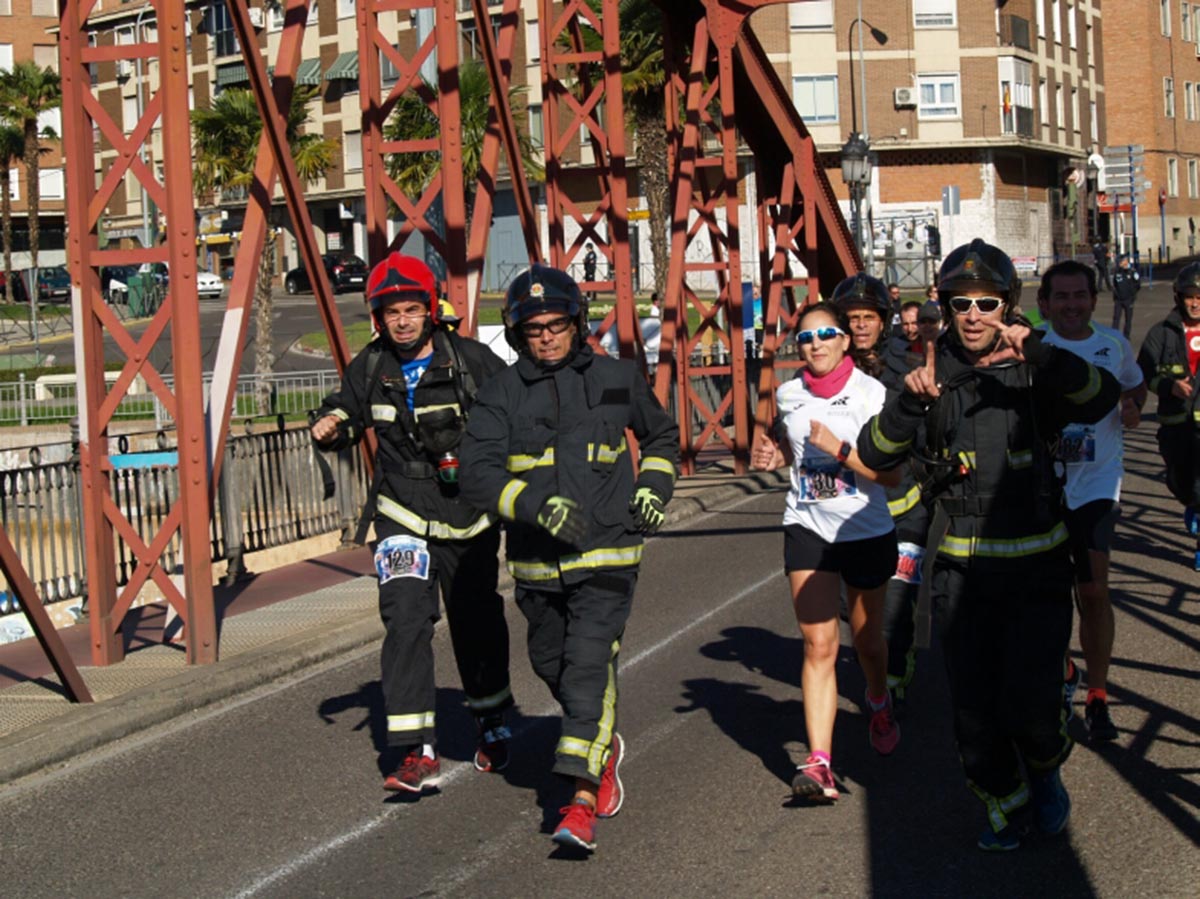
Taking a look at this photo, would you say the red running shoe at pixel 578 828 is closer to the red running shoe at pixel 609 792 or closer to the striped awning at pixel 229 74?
the red running shoe at pixel 609 792

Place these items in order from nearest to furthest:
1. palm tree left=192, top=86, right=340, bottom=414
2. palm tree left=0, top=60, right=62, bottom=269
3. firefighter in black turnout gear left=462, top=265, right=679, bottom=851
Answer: firefighter in black turnout gear left=462, top=265, right=679, bottom=851 < palm tree left=192, top=86, right=340, bottom=414 < palm tree left=0, top=60, right=62, bottom=269

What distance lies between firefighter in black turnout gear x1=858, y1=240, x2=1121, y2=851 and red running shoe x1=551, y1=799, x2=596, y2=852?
1300 mm

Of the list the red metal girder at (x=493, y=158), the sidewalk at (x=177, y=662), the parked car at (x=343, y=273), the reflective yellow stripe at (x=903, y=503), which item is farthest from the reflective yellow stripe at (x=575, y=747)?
the parked car at (x=343, y=273)

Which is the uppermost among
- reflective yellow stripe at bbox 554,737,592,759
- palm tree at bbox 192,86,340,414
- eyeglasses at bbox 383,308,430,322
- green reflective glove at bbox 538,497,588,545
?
palm tree at bbox 192,86,340,414

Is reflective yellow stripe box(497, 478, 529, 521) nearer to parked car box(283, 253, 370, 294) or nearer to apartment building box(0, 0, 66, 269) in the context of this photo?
parked car box(283, 253, 370, 294)

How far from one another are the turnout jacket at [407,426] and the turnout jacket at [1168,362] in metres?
5.23

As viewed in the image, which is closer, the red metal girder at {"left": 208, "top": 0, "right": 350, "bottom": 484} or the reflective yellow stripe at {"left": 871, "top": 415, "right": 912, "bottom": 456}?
the reflective yellow stripe at {"left": 871, "top": 415, "right": 912, "bottom": 456}

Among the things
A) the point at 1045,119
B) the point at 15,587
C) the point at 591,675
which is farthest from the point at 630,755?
the point at 1045,119

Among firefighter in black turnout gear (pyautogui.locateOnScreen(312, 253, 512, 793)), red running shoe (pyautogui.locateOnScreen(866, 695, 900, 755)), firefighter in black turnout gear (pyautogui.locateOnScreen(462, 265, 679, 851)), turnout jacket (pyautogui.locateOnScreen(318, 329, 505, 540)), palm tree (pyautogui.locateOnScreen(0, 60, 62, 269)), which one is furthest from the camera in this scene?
palm tree (pyautogui.locateOnScreen(0, 60, 62, 269))

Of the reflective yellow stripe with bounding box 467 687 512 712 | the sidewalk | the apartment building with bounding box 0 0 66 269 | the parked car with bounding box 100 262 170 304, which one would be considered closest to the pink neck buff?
the reflective yellow stripe with bounding box 467 687 512 712

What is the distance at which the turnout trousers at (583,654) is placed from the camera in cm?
602

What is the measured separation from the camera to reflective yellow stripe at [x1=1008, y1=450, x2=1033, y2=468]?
18.8 ft

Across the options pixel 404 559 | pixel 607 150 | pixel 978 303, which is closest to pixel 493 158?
pixel 607 150

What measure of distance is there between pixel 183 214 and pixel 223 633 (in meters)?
2.93
